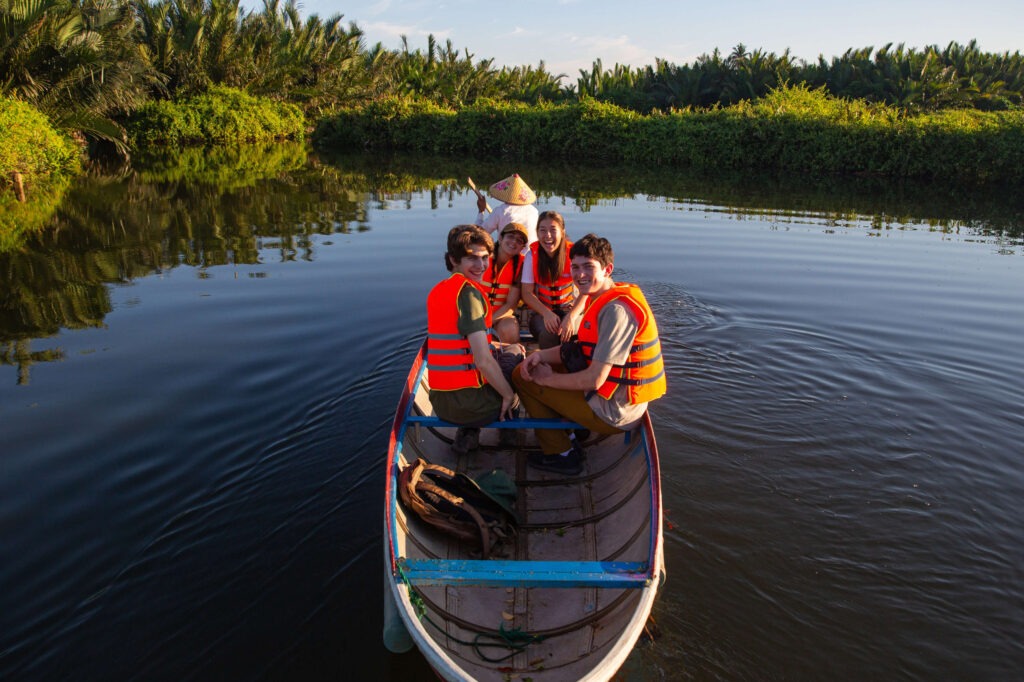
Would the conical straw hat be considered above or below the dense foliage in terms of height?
below

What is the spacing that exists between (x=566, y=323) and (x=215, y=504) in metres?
3.07

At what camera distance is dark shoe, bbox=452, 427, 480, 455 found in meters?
5.09

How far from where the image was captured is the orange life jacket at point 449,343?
4.34 metres

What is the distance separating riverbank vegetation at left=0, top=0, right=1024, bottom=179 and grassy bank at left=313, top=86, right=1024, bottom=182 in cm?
9

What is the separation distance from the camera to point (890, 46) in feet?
125

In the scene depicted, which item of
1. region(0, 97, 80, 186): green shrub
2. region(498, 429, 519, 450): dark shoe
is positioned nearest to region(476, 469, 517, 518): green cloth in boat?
region(498, 429, 519, 450): dark shoe

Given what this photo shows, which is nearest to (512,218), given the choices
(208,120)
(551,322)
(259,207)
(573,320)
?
(551,322)

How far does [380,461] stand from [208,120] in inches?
1330

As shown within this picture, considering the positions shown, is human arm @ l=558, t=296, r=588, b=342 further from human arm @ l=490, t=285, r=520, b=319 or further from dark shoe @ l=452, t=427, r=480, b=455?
dark shoe @ l=452, t=427, r=480, b=455

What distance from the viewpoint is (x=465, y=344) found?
4426 mm

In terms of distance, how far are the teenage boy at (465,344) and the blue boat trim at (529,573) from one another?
1374 mm

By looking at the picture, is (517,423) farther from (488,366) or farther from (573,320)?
(573,320)

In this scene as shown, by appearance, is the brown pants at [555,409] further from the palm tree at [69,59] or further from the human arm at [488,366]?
the palm tree at [69,59]

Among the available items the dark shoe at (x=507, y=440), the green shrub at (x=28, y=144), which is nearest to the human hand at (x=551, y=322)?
the dark shoe at (x=507, y=440)
